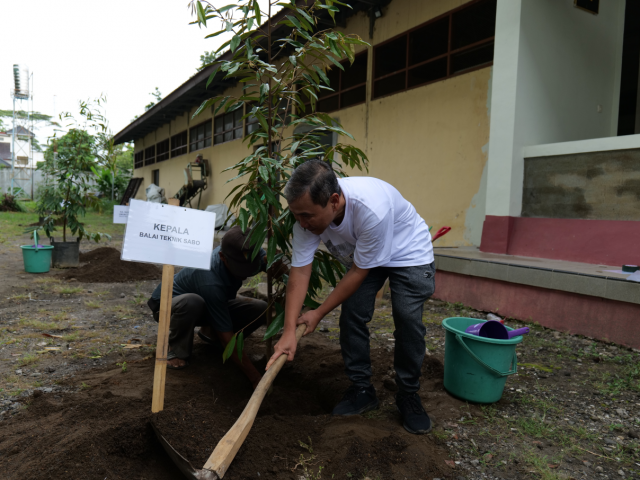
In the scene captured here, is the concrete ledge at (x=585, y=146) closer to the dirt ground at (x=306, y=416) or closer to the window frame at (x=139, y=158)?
the dirt ground at (x=306, y=416)

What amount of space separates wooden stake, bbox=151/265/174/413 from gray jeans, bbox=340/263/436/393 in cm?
84

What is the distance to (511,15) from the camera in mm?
4555

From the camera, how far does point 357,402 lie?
221cm

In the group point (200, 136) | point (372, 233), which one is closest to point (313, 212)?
Answer: point (372, 233)

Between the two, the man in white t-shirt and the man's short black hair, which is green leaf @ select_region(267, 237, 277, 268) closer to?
the man in white t-shirt

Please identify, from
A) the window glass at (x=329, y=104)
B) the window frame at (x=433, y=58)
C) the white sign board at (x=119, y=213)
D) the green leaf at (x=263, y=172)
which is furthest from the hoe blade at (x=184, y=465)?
the window glass at (x=329, y=104)

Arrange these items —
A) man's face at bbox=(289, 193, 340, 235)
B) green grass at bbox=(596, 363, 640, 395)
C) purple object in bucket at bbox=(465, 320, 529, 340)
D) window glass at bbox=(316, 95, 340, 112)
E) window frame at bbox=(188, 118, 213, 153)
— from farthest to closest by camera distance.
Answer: window frame at bbox=(188, 118, 213, 153) → window glass at bbox=(316, 95, 340, 112) → green grass at bbox=(596, 363, 640, 395) → purple object in bucket at bbox=(465, 320, 529, 340) → man's face at bbox=(289, 193, 340, 235)

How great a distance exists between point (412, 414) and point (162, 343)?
118cm

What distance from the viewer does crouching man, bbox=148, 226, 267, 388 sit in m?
2.54

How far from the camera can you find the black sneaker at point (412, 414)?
2.00m

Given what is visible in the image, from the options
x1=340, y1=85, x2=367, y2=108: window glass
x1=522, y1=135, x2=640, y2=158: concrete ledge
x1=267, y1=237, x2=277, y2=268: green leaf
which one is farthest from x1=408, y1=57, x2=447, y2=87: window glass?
x1=267, y1=237, x2=277, y2=268: green leaf

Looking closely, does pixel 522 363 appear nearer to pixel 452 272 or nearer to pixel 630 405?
pixel 630 405

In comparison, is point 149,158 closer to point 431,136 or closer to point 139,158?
point 139,158

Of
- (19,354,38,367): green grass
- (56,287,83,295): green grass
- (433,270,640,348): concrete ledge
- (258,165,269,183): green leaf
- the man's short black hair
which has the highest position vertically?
(258,165,269,183): green leaf
